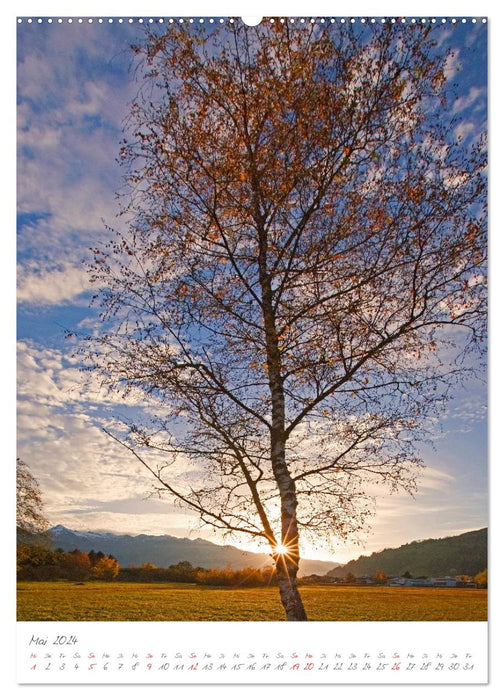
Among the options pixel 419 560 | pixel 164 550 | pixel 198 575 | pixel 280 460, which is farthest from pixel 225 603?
pixel 419 560

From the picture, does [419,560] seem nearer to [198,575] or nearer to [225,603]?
[225,603]

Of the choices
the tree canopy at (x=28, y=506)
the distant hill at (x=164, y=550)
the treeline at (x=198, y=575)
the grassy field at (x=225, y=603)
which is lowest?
the grassy field at (x=225, y=603)

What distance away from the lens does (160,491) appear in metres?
6.49

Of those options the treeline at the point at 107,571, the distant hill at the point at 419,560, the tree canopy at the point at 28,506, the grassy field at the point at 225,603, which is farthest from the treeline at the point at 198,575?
the tree canopy at the point at 28,506

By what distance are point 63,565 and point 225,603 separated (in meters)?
2.48

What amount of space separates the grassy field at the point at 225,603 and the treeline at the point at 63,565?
0.13 m

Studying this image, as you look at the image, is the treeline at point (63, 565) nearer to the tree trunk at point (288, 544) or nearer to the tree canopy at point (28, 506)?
the tree canopy at point (28, 506)

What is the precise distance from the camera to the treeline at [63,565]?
6.14 meters

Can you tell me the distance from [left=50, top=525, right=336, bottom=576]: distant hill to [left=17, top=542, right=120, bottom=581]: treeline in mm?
146

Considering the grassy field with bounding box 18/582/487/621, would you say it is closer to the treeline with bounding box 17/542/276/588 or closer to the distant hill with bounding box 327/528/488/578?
the treeline with bounding box 17/542/276/588

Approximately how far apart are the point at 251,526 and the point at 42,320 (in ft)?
12.3

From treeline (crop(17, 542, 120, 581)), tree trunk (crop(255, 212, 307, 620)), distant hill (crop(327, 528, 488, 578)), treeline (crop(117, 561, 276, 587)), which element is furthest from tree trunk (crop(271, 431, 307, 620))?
treeline (crop(17, 542, 120, 581))
